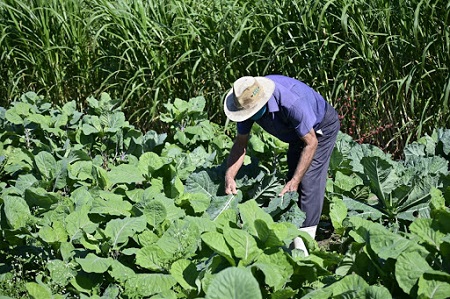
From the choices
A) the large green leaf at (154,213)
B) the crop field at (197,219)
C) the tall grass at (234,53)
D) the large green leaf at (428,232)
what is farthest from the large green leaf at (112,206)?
the tall grass at (234,53)

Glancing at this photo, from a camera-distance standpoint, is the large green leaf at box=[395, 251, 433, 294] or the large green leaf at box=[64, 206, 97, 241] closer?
the large green leaf at box=[395, 251, 433, 294]

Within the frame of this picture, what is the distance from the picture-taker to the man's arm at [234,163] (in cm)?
498

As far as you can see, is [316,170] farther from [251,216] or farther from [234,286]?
[234,286]

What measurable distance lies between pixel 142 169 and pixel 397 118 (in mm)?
2144

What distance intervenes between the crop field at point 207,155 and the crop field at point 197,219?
1 cm

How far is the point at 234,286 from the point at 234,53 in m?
4.20

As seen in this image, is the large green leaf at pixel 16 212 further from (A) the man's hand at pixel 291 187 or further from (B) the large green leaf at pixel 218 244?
(A) the man's hand at pixel 291 187

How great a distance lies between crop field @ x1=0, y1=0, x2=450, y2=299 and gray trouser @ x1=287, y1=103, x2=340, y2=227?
0.14 metres

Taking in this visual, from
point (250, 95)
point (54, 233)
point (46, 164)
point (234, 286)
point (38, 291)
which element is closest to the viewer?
point (234, 286)

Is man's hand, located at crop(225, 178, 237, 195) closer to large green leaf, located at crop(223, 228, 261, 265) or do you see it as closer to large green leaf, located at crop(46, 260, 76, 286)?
large green leaf, located at crop(46, 260, 76, 286)

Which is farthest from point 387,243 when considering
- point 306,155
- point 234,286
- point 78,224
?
point 78,224

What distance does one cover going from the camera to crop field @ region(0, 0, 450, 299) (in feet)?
12.2

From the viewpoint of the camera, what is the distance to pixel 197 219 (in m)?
4.25

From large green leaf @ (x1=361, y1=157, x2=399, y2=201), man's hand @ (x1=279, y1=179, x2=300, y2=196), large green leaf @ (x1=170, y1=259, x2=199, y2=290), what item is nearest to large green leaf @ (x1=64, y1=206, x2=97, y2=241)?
large green leaf @ (x1=170, y1=259, x2=199, y2=290)
